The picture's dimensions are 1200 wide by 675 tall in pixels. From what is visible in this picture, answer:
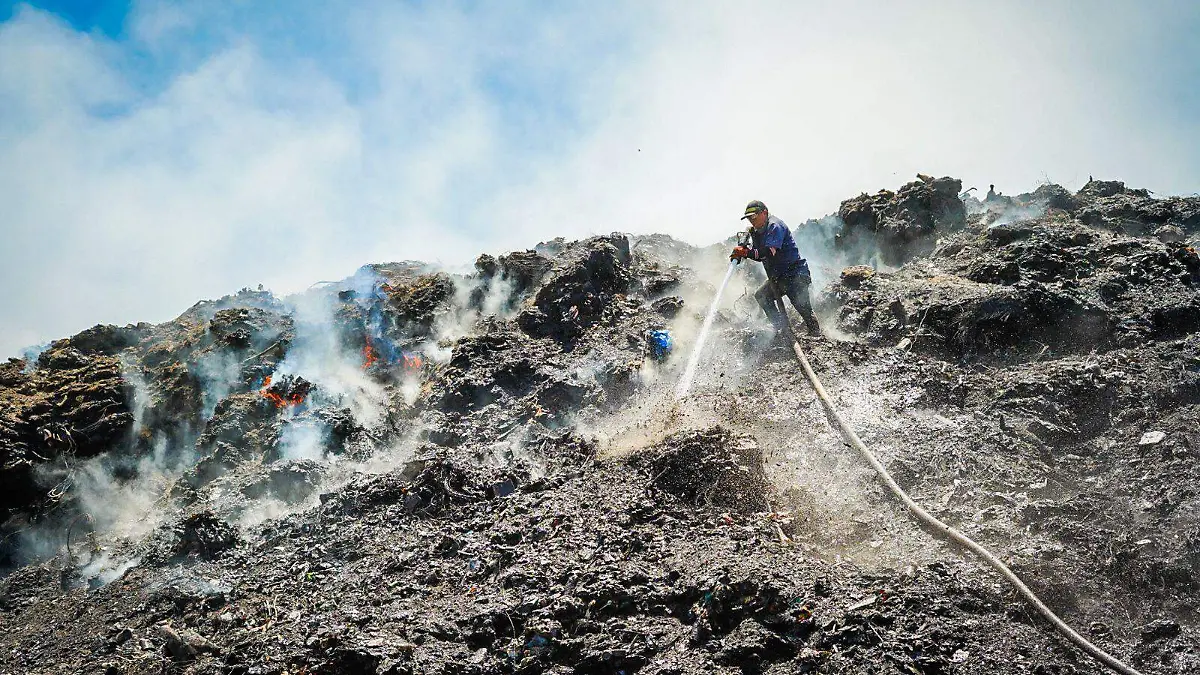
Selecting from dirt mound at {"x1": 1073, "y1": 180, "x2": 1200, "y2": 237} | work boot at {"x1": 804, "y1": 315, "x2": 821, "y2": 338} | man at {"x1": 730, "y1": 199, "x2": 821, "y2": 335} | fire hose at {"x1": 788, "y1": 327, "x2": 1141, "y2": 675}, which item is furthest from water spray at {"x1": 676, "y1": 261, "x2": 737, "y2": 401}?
dirt mound at {"x1": 1073, "y1": 180, "x2": 1200, "y2": 237}

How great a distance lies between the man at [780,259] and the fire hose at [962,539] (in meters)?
1.76

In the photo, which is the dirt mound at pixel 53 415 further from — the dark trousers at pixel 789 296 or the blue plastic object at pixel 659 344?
the dark trousers at pixel 789 296

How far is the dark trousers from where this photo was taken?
377 inches

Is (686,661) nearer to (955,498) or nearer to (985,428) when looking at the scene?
(955,498)

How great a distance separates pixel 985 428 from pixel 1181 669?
2850 mm

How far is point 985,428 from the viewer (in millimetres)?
6746

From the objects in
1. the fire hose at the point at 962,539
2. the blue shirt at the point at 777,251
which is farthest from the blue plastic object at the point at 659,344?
the fire hose at the point at 962,539

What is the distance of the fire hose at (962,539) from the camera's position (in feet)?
14.0

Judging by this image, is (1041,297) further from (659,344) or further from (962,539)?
(659,344)

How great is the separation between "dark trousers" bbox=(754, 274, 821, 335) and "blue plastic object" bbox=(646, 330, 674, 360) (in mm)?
1561

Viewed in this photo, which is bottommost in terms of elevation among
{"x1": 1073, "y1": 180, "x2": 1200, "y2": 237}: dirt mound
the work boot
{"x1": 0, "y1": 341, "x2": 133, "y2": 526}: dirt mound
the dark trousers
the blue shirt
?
{"x1": 0, "y1": 341, "x2": 133, "y2": 526}: dirt mound

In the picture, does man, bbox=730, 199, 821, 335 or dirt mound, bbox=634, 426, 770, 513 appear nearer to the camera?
dirt mound, bbox=634, 426, 770, 513

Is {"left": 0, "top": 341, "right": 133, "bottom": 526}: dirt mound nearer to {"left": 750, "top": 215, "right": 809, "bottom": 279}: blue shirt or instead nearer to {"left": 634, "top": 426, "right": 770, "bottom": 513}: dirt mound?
{"left": 634, "top": 426, "right": 770, "bottom": 513}: dirt mound

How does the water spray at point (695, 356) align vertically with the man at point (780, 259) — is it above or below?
below
